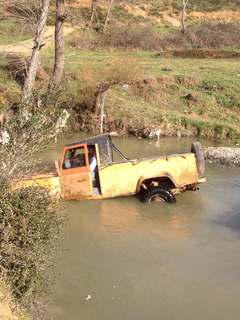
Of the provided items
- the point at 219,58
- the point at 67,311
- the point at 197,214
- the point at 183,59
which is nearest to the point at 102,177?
the point at 197,214

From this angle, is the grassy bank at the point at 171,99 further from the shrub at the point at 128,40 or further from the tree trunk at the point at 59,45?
the shrub at the point at 128,40

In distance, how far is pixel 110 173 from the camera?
9570 mm

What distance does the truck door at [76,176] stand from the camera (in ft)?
31.0

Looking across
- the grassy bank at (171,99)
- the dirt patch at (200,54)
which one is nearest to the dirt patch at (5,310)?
the grassy bank at (171,99)

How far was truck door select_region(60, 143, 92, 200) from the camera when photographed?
9445mm

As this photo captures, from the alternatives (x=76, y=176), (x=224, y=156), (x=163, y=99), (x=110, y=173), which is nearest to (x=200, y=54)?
(x=163, y=99)

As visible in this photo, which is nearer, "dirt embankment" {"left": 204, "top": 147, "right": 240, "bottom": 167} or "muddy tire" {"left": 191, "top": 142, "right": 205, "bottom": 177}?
"muddy tire" {"left": 191, "top": 142, "right": 205, "bottom": 177}

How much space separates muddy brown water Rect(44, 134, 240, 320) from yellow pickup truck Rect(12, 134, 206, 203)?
46 centimetres

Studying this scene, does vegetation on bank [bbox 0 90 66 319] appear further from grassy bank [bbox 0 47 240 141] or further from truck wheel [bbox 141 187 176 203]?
grassy bank [bbox 0 47 240 141]

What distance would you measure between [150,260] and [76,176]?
3039 millimetres

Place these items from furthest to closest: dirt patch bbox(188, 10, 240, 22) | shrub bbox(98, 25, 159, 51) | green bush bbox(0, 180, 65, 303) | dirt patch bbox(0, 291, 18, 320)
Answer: dirt patch bbox(188, 10, 240, 22), shrub bbox(98, 25, 159, 51), green bush bbox(0, 180, 65, 303), dirt patch bbox(0, 291, 18, 320)

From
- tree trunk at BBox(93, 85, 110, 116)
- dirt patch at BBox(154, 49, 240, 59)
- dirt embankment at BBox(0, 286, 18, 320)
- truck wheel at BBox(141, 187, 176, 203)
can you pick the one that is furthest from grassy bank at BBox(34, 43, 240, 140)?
dirt embankment at BBox(0, 286, 18, 320)

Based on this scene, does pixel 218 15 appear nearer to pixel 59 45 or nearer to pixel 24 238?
pixel 59 45

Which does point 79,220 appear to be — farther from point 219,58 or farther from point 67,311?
point 219,58
